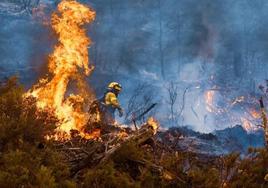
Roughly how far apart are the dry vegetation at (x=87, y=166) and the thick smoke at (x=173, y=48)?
3721 centimetres

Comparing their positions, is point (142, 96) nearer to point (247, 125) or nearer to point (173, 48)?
point (247, 125)

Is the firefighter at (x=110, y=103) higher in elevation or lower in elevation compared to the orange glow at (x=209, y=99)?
higher

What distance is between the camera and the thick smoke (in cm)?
4641

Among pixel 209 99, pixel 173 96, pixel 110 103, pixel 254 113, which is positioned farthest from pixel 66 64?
pixel 209 99

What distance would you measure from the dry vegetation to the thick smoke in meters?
37.2

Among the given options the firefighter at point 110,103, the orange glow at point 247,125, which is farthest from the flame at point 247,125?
the firefighter at point 110,103

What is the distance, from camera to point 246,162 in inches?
209

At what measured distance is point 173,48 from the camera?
5722 cm

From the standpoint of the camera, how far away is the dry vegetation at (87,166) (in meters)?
4.53

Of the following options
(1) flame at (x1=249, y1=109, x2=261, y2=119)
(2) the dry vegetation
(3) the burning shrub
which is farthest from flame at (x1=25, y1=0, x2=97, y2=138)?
(1) flame at (x1=249, y1=109, x2=261, y2=119)

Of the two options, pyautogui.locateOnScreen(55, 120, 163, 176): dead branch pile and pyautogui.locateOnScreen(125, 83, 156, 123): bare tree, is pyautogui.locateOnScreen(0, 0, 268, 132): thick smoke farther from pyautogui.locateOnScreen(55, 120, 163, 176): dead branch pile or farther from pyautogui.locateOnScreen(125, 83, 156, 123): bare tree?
pyautogui.locateOnScreen(55, 120, 163, 176): dead branch pile

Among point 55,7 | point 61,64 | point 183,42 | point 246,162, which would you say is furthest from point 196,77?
point 246,162

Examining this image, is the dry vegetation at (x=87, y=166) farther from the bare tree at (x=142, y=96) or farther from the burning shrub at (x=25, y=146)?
the bare tree at (x=142, y=96)

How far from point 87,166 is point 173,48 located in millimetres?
52453
